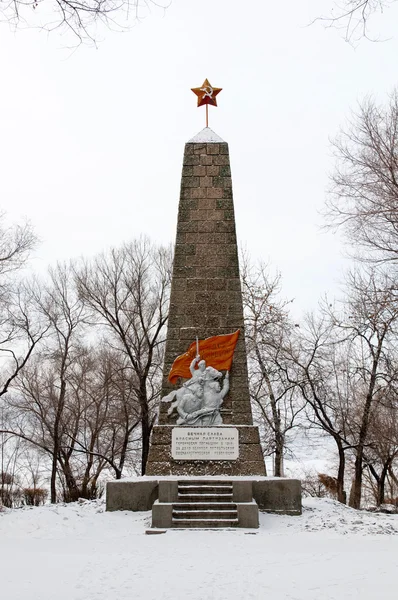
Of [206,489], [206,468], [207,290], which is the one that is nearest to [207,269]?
[207,290]

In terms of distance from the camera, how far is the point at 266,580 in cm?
509

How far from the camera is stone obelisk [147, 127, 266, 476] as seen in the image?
1021cm

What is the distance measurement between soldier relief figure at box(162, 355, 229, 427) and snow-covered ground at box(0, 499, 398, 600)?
1.88 m

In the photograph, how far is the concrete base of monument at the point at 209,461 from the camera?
1010 centimetres

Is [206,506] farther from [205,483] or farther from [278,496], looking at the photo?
[278,496]

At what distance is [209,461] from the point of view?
10156mm

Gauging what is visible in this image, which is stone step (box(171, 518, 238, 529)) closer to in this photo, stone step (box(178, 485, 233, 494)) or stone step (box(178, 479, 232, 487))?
stone step (box(178, 485, 233, 494))

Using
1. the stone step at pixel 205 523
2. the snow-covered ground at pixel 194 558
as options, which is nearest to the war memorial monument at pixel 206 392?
the stone step at pixel 205 523

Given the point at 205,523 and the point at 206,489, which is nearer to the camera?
the point at 205,523

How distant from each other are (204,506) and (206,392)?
7.23ft

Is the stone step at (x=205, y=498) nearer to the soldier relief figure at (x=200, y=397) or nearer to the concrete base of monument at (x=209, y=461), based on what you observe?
the concrete base of monument at (x=209, y=461)

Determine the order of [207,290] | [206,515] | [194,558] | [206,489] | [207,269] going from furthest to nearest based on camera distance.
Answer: [207,269] → [207,290] → [206,489] → [206,515] → [194,558]

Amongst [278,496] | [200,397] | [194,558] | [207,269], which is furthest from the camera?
[207,269]

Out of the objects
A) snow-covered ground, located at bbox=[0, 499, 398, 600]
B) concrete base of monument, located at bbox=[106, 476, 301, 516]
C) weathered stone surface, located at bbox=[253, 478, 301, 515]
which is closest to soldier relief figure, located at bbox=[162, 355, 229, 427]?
concrete base of monument, located at bbox=[106, 476, 301, 516]
